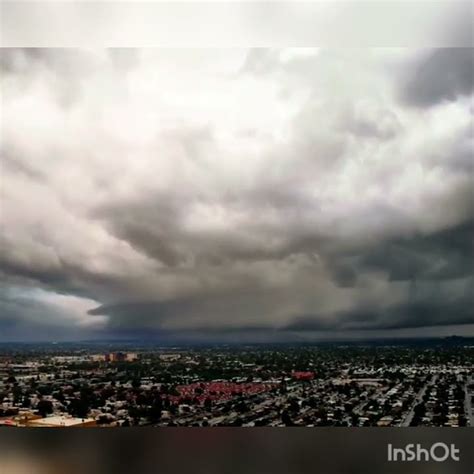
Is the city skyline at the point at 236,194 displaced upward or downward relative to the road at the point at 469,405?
upward

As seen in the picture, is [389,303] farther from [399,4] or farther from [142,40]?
[142,40]

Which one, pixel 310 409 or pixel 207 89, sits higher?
pixel 207 89

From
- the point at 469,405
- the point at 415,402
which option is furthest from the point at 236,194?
the point at 469,405

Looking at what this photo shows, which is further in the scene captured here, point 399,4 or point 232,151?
point 232,151

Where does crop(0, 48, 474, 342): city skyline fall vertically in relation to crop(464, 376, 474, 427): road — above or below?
above

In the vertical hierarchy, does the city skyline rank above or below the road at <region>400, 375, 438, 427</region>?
above

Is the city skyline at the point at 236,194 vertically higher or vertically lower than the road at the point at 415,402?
higher

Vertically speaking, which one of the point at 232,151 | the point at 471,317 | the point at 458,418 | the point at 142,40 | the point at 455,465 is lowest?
the point at 455,465

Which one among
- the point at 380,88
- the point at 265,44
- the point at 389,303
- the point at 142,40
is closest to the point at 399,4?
the point at 380,88
